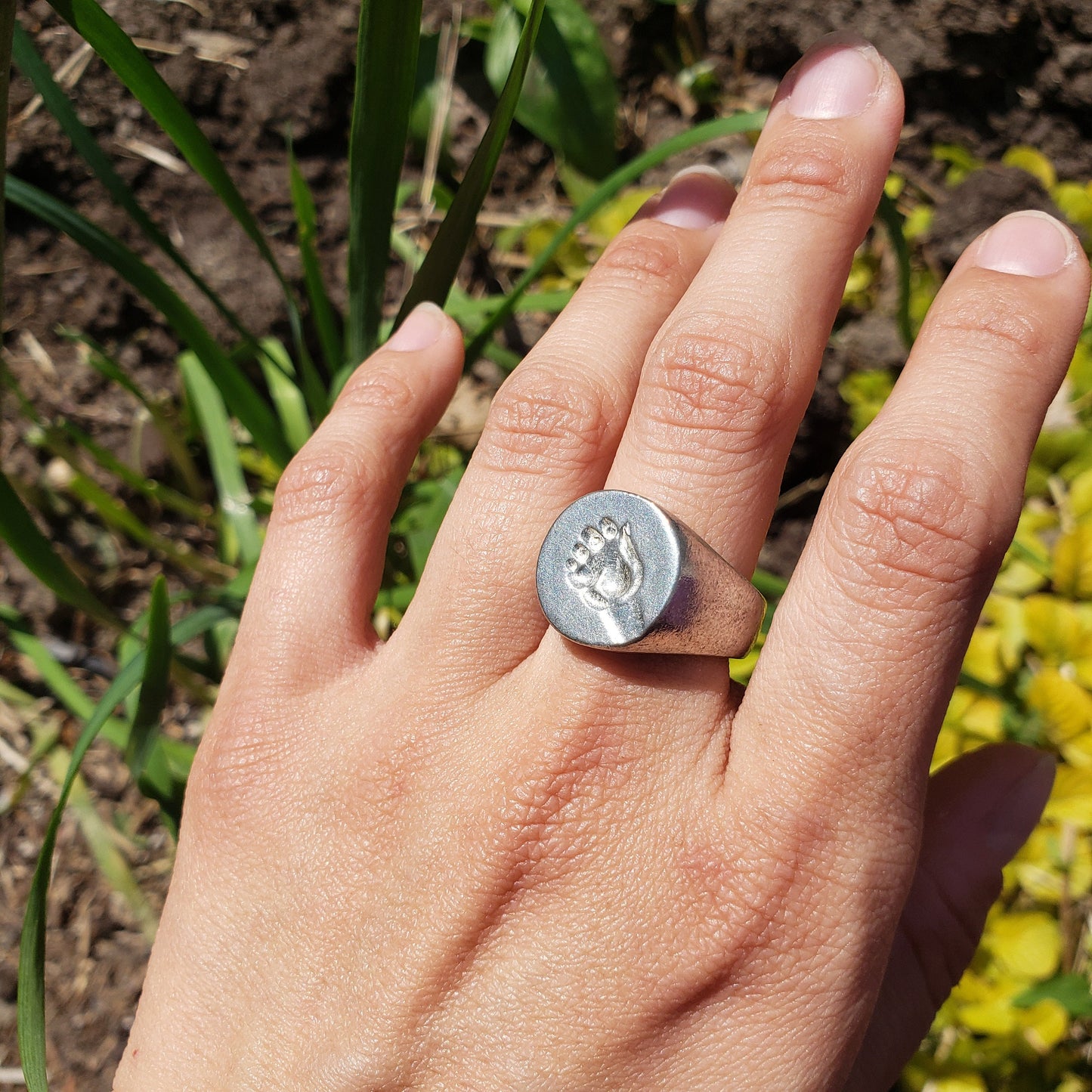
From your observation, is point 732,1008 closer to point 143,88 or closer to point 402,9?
point 402,9

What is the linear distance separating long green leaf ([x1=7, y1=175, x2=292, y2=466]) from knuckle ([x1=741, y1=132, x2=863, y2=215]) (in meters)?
1.01

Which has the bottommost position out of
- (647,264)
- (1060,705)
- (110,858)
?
(1060,705)

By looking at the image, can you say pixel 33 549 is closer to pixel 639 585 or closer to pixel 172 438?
pixel 172 438

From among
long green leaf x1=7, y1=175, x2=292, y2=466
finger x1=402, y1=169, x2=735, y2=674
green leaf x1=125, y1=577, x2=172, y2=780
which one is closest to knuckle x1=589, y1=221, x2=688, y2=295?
finger x1=402, y1=169, x2=735, y2=674

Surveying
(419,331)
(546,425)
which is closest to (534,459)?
(546,425)

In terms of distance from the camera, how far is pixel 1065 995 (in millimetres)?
1611

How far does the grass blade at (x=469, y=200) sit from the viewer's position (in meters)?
1.30

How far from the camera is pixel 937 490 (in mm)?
1188

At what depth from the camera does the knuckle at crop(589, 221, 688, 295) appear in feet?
4.82

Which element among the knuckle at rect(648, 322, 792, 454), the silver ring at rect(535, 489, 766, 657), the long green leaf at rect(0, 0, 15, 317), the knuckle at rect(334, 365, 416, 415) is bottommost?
the silver ring at rect(535, 489, 766, 657)

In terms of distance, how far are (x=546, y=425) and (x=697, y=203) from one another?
0.51 m

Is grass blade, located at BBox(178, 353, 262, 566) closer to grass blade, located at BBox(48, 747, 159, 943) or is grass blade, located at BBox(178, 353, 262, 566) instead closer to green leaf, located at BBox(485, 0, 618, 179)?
grass blade, located at BBox(48, 747, 159, 943)

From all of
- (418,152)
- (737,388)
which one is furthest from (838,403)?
(418,152)

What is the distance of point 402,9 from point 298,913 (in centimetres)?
128
